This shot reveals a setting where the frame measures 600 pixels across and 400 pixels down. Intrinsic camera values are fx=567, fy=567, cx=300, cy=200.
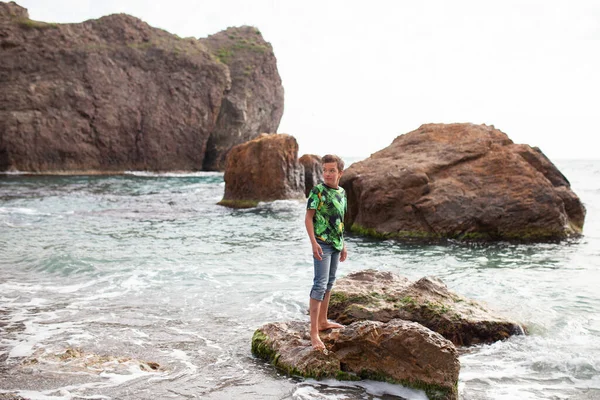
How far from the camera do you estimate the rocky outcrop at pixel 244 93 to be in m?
57.7

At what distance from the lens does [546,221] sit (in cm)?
1228

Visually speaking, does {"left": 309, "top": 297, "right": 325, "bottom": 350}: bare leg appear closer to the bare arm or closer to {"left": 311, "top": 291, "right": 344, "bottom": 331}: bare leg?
{"left": 311, "top": 291, "right": 344, "bottom": 331}: bare leg

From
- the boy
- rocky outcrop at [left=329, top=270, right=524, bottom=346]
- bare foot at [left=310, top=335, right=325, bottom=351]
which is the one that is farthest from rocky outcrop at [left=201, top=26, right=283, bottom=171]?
bare foot at [left=310, top=335, right=325, bottom=351]

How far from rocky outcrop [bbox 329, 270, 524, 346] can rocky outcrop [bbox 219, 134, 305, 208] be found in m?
14.1

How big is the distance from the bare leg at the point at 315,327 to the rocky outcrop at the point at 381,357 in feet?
0.19

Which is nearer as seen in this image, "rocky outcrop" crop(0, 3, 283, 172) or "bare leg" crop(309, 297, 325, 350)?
"bare leg" crop(309, 297, 325, 350)

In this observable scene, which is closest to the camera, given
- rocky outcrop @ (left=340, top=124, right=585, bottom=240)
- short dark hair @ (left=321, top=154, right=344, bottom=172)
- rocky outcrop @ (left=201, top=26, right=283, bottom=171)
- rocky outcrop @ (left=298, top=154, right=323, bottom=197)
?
short dark hair @ (left=321, top=154, right=344, bottom=172)

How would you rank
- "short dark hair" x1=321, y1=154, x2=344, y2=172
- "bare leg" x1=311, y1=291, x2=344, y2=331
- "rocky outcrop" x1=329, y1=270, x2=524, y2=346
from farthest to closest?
"rocky outcrop" x1=329, y1=270, x2=524, y2=346
"bare leg" x1=311, y1=291, x2=344, y2=331
"short dark hair" x1=321, y1=154, x2=344, y2=172

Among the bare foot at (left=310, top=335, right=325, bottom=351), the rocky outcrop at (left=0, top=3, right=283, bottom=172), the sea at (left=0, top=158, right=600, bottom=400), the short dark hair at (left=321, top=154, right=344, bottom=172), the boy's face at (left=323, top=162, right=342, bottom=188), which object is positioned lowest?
the sea at (left=0, top=158, right=600, bottom=400)

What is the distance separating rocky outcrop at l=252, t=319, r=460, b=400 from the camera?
4.20 m

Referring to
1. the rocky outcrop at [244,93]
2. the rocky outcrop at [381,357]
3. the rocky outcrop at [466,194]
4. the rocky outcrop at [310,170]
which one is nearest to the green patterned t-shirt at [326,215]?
the rocky outcrop at [381,357]

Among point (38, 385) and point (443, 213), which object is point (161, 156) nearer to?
point (443, 213)

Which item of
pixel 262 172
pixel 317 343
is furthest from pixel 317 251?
pixel 262 172

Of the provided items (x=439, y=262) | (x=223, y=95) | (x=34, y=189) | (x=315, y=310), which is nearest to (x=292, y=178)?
(x=439, y=262)
